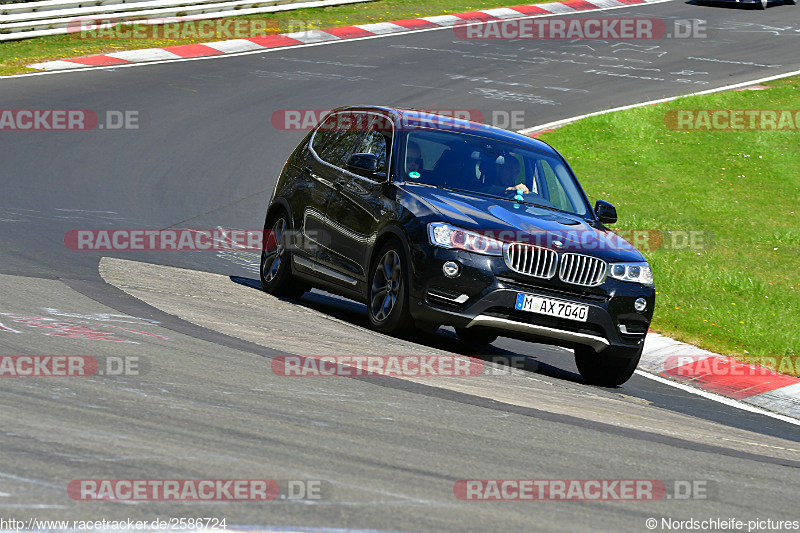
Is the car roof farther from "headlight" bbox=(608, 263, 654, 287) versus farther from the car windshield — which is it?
"headlight" bbox=(608, 263, 654, 287)

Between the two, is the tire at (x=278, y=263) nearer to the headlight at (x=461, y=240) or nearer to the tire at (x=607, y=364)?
the headlight at (x=461, y=240)

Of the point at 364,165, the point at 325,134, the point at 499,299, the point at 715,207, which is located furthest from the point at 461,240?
the point at 715,207

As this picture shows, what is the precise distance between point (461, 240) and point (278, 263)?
2939 mm

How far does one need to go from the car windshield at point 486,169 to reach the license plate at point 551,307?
137 cm

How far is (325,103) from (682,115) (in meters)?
7.37

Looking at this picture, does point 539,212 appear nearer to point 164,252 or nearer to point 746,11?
point 164,252

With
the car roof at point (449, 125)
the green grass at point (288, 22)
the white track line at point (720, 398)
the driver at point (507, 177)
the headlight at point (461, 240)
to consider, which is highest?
the car roof at point (449, 125)

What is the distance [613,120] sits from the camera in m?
23.4

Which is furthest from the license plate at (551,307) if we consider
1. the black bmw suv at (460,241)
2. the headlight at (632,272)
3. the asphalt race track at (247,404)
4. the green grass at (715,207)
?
the green grass at (715,207)

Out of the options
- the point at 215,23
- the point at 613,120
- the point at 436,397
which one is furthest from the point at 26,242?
the point at 215,23

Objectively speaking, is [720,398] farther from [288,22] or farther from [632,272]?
[288,22]

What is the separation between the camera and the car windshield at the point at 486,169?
1012 cm

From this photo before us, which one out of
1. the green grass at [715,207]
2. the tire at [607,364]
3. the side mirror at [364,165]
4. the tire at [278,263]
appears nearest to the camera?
the tire at [607,364]

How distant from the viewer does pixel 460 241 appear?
8.98m
